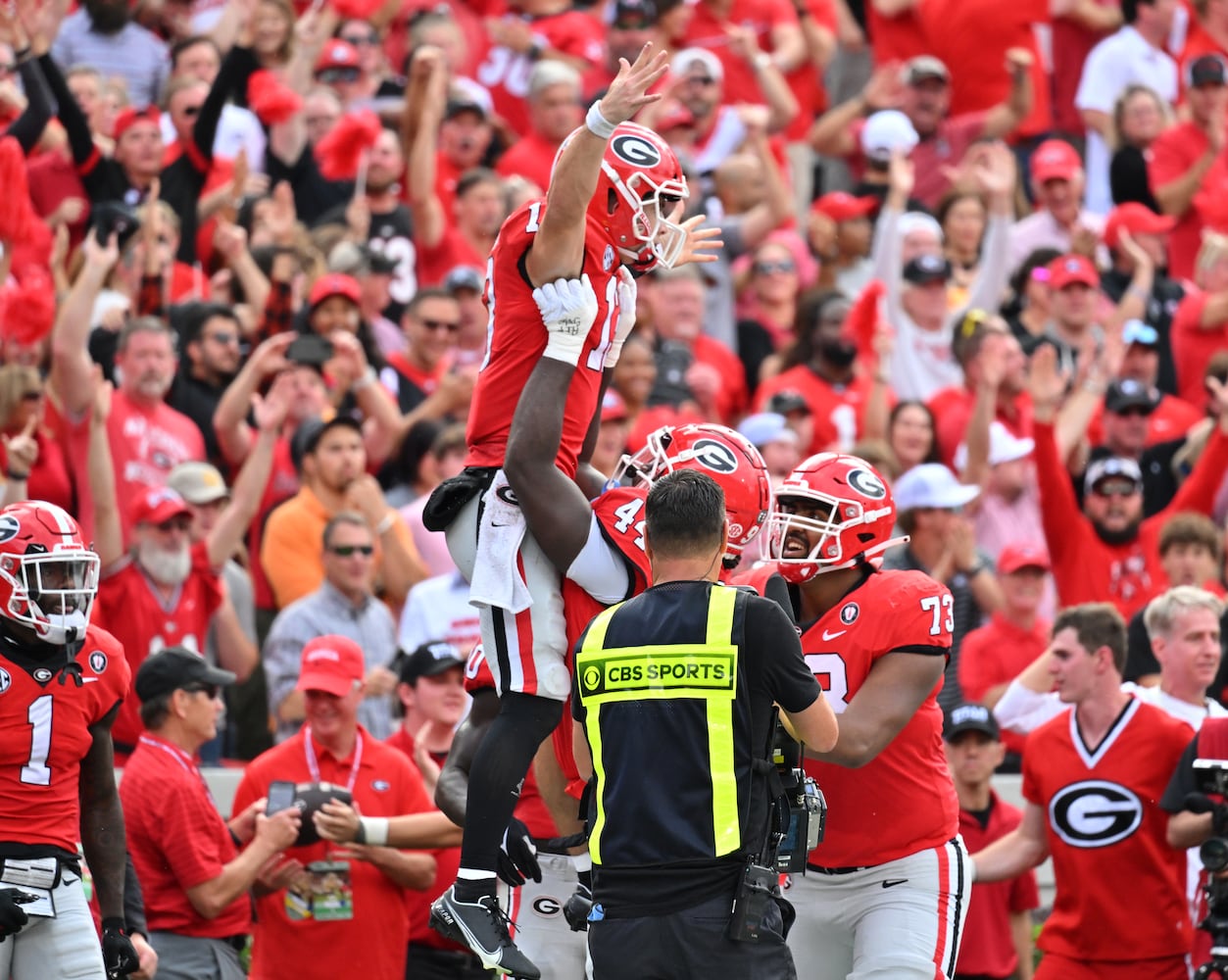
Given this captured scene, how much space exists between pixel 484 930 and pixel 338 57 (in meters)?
9.67

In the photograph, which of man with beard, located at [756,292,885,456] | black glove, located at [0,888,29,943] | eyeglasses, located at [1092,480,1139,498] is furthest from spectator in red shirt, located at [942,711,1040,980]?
black glove, located at [0,888,29,943]

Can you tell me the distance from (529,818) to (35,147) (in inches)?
272

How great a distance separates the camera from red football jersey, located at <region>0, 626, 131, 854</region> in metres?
7.31

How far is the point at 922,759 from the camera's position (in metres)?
7.23

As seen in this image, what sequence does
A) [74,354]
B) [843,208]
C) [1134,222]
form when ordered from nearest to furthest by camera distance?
[74,354] < [843,208] < [1134,222]

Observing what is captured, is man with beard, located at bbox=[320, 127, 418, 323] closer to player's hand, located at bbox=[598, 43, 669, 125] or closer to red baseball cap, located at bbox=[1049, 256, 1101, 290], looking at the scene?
red baseball cap, located at bbox=[1049, 256, 1101, 290]

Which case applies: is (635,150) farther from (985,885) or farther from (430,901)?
(985,885)

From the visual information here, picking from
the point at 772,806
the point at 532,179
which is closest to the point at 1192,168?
the point at 532,179

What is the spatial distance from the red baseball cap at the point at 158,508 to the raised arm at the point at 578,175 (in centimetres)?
401

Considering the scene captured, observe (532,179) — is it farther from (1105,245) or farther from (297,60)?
(1105,245)

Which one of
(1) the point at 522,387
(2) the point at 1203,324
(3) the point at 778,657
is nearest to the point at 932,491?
(2) the point at 1203,324

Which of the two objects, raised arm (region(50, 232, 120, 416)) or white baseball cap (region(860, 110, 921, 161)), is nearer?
raised arm (region(50, 232, 120, 416))

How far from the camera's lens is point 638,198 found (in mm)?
6801

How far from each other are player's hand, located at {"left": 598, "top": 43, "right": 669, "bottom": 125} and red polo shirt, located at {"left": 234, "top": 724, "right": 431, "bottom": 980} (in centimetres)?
356
